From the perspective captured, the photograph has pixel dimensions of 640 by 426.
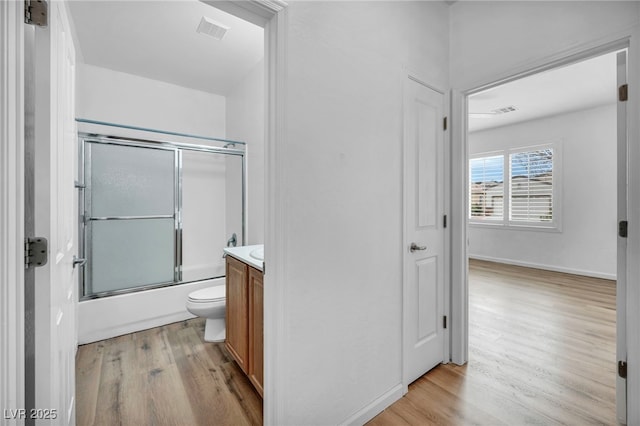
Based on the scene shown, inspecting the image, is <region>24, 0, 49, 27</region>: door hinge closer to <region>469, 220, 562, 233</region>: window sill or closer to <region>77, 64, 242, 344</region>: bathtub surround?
<region>77, 64, 242, 344</region>: bathtub surround

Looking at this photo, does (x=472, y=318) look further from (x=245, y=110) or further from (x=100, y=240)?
(x=100, y=240)

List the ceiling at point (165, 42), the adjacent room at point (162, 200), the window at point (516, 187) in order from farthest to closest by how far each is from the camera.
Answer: the window at point (516, 187) → the ceiling at point (165, 42) → the adjacent room at point (162, 200)

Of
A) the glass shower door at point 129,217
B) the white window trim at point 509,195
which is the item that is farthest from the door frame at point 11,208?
the white window trim at point 509,195

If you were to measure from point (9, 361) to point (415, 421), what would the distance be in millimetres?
1740

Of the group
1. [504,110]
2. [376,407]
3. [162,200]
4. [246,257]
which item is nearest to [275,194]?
[246,257]

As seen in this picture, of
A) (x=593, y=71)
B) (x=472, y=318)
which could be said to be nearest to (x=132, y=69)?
(x=472, y=318)

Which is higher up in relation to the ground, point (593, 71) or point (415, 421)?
point (593, 71)

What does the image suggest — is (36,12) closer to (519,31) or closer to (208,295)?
(208,295)

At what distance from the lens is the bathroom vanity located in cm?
166

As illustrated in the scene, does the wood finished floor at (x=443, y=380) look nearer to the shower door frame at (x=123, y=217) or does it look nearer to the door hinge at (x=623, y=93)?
the shower door frame at (x=123, y=217)

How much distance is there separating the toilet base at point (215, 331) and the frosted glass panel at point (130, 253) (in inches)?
33.7

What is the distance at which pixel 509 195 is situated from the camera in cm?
559

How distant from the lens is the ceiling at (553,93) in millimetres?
3217

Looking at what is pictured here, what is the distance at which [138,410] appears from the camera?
5.44ft
